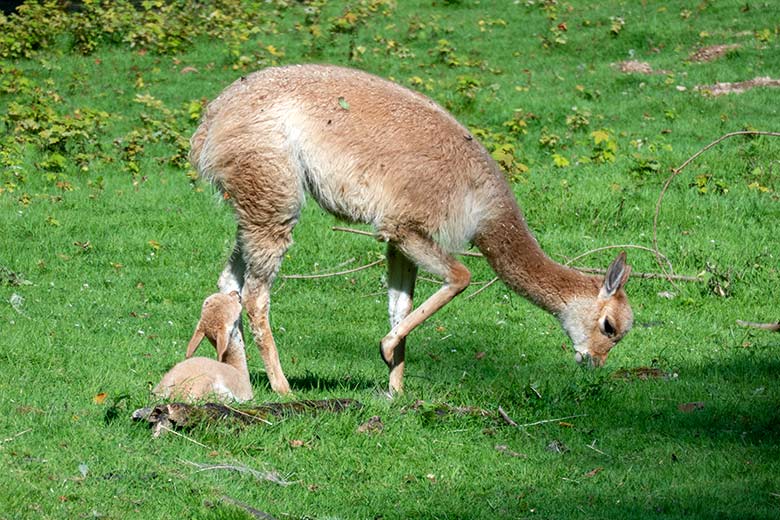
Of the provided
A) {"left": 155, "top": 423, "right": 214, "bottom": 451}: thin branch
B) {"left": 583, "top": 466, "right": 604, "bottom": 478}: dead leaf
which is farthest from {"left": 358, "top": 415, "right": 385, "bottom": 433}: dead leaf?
{"left": 583, "top": 466, "right": 604, "bottom": 478}: dead leaf

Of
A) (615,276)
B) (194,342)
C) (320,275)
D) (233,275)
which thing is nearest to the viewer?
(194,342)

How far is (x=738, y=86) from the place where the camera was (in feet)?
57.1

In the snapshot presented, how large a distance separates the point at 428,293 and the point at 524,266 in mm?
2944

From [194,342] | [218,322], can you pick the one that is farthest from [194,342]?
[218,322]

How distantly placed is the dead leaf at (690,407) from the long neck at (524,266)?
46.2 inches

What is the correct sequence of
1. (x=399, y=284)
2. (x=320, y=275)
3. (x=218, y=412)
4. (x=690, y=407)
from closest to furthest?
(x=218, y=412) < (x=690, y=407) < (x=399, y=284) < (x=320, y=275)

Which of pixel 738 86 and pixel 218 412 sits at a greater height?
pixel 218 412

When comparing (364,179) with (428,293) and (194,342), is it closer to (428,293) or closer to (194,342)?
(194,342)

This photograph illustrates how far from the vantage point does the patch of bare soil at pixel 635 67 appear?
718 inches

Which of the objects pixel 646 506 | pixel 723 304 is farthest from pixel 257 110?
pixel 723 304

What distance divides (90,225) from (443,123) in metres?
5.65

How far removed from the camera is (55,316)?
9.09 metres

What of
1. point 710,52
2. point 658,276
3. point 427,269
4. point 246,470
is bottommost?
point 658,276

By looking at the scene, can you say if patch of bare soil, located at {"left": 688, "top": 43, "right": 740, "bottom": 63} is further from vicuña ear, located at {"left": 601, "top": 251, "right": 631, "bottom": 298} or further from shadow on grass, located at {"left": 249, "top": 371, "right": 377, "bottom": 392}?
shadow on grass, located at {"left": 249, "top": 371, "right": 377, "bottom": 392}
